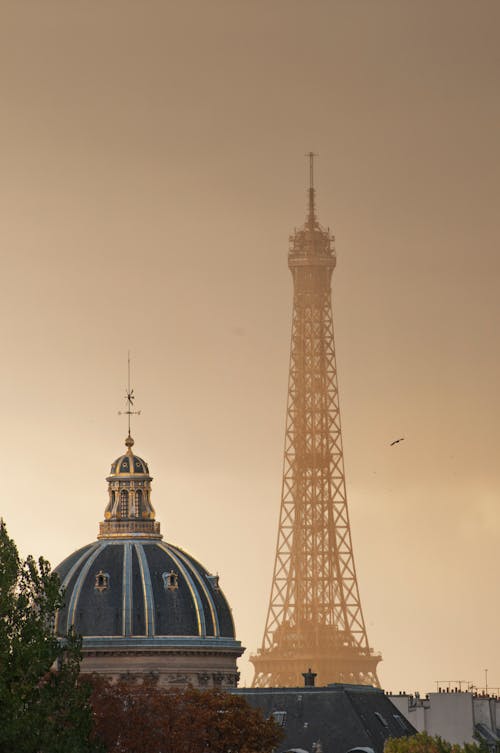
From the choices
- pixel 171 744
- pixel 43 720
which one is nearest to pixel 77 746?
pixel 43 720

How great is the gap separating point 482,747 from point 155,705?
1891cm

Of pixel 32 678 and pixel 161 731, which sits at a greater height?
pixel 161 731

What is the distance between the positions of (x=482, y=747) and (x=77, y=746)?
44.4 meters

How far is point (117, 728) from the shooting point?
645 ft

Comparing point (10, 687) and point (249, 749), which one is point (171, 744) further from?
point (10, 687)

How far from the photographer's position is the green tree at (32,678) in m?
155

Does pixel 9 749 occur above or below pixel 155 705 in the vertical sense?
below

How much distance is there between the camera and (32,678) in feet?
516

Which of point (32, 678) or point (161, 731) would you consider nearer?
point (32, 678)

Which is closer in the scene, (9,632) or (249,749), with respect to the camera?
(9,632)

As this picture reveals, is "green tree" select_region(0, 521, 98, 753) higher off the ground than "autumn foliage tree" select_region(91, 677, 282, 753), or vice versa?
"autumn foliage tree" select_region(91, 677, 282, 753)

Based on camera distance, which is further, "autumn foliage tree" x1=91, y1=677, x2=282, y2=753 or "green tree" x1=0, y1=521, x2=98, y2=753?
"autumn foliage tree" x1=91, y1=677, x2=282, y2=753

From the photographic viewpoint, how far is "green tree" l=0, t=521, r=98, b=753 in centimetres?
15462

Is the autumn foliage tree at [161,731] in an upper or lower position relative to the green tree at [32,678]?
upper
